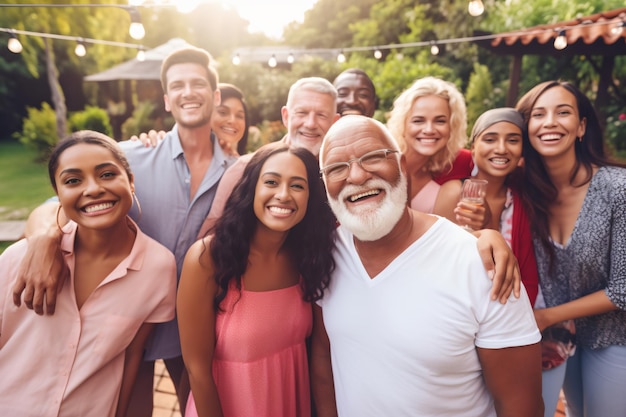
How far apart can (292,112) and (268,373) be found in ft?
6.16

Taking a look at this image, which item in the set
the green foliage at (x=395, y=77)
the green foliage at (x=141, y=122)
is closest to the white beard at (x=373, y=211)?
the green foliage at (x=395, y=77)

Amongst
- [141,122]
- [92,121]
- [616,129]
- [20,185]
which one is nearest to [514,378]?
[616,129]

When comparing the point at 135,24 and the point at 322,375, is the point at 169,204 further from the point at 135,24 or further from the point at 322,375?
the point at 135,24

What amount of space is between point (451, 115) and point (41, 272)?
106 inches

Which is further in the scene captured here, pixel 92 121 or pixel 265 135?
pixel 92 121

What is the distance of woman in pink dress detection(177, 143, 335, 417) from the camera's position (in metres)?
1.87

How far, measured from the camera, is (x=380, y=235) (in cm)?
175

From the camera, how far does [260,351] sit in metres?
1.95

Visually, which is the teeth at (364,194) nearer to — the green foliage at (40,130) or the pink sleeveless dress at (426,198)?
the pink sleeveless dress at (426,198)

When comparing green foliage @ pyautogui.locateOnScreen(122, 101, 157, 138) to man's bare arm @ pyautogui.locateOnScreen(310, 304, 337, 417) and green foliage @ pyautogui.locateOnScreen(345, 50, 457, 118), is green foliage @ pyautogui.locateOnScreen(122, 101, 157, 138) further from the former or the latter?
man's bare arm @ pyautogui.locateOnScreen(310, 304, 337, 417)

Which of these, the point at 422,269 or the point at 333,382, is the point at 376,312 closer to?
the point at 422,269

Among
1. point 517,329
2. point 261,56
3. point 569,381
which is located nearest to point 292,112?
point 517,329

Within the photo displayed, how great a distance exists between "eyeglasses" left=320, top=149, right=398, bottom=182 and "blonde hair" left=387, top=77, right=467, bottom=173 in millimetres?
1082

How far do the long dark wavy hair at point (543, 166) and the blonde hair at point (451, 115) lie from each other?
459mm
